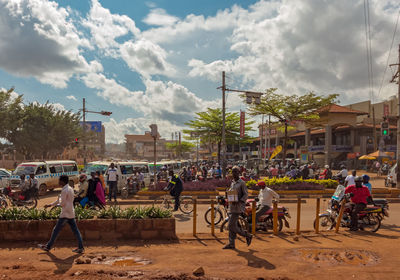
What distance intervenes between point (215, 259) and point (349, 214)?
490 centimetres

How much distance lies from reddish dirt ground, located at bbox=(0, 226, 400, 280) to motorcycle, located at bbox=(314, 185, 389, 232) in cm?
105

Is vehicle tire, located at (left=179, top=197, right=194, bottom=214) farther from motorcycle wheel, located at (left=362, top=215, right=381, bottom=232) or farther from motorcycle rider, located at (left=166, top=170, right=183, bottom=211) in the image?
motorcycle wheel, located at (left=362, top=215, right=381, bottom=232)

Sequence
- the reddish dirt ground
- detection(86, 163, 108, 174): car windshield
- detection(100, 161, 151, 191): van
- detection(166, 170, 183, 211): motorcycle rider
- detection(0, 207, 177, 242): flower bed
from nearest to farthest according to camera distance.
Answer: the reddish dirt ground < detection(0, 207, 177, 242): flower bed < detection(166, 170, 183, 211): motorcycle rider < detection(100, 161, 151, 191): van < detection(86, 163, 108, 174): car windshield

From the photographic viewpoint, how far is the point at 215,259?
18.7 feet

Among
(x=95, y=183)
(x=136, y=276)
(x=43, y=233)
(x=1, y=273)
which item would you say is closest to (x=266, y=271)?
(x=136, y=276)

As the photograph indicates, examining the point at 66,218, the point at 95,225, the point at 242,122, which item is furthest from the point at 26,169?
the point at 242,122

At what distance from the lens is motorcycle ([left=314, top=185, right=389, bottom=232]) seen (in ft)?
27.4

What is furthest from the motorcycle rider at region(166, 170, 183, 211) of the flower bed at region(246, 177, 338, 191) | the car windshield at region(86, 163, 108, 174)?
the car windshield at region(86, 163, 108, 174)

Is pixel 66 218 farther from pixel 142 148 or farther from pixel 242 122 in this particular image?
pixel 142 148

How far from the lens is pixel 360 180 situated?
8336 mm

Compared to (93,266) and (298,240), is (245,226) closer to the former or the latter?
(298,240)

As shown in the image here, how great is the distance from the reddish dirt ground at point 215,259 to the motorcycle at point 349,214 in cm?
105

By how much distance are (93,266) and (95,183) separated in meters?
4.42

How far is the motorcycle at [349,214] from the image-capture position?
328 inches
